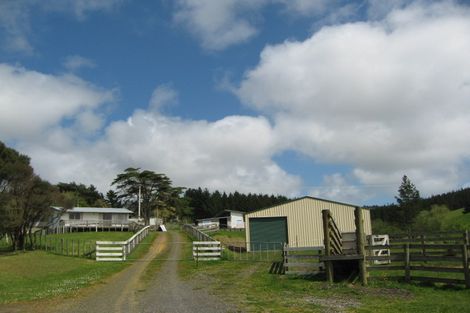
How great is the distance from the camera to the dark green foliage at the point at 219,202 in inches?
5625

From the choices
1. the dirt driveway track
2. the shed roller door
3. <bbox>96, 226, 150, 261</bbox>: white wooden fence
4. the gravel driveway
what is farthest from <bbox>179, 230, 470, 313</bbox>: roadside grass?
the shed roller door

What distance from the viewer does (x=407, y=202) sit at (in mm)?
99188

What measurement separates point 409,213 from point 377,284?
269ft

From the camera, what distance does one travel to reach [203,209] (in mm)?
144750

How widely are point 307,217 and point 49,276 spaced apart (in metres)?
23.9

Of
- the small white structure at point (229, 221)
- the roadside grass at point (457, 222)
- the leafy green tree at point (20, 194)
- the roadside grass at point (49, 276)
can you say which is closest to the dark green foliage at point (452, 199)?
the roadside grass at point (457, 222)

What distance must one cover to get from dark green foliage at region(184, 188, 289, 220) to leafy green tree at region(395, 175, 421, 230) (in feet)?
137

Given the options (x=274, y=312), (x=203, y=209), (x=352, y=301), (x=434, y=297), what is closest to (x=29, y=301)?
(x=274, y=312)

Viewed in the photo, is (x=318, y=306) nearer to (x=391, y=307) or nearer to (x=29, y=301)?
(x=391, y=307)

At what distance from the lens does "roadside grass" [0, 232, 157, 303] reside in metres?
17.9

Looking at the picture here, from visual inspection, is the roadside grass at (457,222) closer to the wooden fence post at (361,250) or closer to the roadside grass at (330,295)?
the wooden fence post at (361,250)

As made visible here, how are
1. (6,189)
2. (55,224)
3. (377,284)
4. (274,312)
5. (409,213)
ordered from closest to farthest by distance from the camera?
(274,312) → (377,284) → (6,189) → (55,224) → (409,213)

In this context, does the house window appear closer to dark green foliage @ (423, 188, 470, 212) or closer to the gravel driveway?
the gravel driveway

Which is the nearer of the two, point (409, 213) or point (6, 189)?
point (6, 189)
